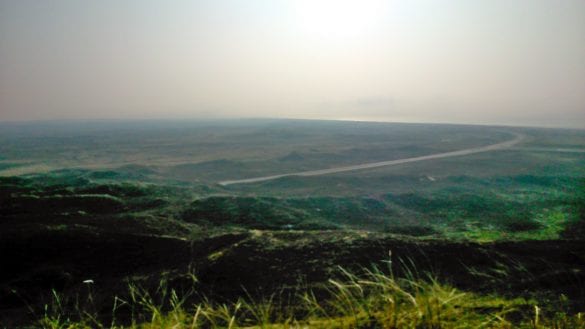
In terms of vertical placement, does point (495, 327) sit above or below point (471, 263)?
above

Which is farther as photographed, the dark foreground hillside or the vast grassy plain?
the dark foreground hillside

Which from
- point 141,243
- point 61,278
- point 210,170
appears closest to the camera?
point 61,278

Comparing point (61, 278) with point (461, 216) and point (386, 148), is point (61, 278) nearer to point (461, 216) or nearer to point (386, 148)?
point (461, 216)

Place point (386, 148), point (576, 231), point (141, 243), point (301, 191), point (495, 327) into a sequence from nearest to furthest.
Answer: point (495, 327), point (141, 243), point (576, 231), point (301, 191), point (386, 148)

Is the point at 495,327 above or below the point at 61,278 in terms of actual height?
above

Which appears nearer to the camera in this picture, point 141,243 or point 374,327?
point 374,327

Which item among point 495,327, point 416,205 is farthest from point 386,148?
point 495,327

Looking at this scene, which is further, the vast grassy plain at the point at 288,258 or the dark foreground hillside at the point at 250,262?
the dark foreground hillside at the point at 250,262

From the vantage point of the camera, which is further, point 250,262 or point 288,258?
point 288,258

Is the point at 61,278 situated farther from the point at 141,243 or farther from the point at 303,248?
the point at 303,248

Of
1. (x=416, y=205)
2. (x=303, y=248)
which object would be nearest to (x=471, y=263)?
(x=303, y=248)
